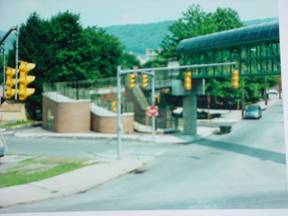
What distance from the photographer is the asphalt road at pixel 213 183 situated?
950cm

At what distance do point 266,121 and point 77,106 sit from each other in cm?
993

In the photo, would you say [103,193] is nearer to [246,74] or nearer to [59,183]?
[59,183]

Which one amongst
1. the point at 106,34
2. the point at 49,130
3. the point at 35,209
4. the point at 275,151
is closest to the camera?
the point at 35,209

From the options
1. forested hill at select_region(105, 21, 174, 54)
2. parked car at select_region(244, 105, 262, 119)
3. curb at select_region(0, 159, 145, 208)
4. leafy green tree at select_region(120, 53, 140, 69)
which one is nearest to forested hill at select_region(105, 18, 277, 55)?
forested hill at select_region(105, 21, 174, 54)

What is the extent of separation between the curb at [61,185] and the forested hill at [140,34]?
12.4 feet

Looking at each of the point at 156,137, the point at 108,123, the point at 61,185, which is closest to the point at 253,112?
the point at 61,185

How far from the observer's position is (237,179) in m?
10.6

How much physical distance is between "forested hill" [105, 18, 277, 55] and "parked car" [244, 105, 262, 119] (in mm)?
2301

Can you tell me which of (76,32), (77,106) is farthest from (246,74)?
(77,106)

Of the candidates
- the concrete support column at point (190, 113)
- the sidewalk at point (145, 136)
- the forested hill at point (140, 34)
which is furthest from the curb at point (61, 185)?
the concrete support column at point (190, 113)

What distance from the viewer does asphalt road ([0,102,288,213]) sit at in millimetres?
9500

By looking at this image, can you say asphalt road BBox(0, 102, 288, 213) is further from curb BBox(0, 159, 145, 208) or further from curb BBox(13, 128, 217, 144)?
curb BBox(13, 128, 217, 144)

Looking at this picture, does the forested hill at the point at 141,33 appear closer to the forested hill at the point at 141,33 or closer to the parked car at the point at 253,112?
the forested hill at the point at 141,33

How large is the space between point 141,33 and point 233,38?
2.88 meters
